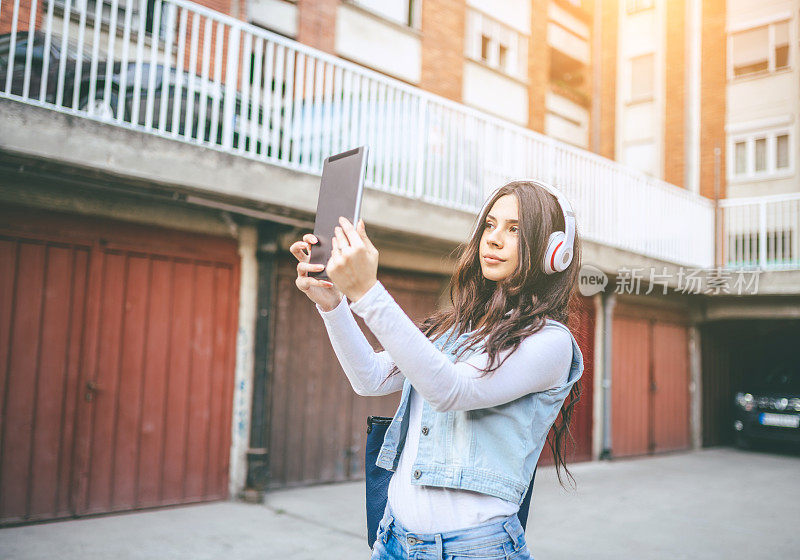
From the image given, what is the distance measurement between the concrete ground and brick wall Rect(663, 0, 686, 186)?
36.3 feet

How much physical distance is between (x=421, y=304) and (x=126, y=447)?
4.26m

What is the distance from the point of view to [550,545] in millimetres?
5977

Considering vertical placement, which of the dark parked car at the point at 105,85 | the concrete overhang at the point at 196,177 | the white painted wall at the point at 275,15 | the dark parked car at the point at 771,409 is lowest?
the dark parked car at the point at 771,409

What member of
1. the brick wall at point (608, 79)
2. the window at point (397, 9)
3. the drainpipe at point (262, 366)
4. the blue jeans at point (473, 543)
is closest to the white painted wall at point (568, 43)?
the brick wall at point (608, 79)

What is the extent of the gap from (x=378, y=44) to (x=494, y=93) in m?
3.53

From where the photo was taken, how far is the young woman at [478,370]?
4.41ft

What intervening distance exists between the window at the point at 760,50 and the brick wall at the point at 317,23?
1307 centimetres

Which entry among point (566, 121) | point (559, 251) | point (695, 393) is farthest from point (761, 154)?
point (559, 251)

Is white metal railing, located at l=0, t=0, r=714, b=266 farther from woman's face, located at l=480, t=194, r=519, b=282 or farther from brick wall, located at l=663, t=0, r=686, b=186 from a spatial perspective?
brick wall, located at l=663, t=0, r=686, b=186

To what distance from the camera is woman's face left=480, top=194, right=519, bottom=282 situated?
5.56 feet

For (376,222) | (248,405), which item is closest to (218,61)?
(376,222)

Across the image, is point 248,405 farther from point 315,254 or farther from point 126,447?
point 315,254

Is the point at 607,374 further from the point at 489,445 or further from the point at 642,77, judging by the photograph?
the point at 642,77

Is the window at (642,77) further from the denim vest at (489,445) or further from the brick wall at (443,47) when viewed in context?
the denim vest at (489,445)
